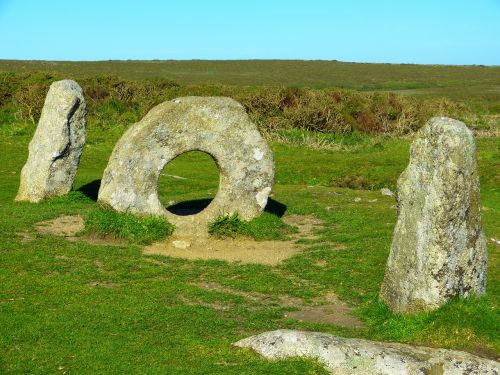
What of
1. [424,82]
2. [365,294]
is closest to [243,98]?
[365,294]

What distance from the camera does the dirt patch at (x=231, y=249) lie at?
62.5 ft

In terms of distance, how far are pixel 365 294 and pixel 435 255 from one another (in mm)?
3092

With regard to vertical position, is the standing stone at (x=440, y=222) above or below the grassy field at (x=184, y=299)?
above

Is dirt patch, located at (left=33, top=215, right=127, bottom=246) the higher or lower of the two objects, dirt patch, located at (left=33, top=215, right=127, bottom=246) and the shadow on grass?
the lower

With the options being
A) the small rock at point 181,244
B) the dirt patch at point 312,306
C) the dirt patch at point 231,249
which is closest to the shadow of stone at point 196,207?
the dirt patch at point 231,249

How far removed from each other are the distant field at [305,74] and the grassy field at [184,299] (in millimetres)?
69264

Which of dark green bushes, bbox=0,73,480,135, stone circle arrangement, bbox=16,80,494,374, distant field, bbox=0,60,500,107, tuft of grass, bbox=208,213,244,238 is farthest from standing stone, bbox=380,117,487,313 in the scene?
distant field, bbox=0,60,500,107

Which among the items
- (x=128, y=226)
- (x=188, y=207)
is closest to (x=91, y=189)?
(x=188, y=207)

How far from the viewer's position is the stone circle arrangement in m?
12.7

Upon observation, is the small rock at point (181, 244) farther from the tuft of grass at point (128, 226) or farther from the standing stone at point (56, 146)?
the standing stone at point (56, 146)

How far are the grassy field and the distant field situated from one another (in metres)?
69.3

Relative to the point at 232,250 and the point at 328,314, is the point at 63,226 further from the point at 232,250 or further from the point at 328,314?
the point at 328,314

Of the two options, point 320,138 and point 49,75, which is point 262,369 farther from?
point 49,75

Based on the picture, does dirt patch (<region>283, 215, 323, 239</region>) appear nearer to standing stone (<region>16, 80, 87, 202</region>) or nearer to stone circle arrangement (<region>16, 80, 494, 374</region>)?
stone circle arrangement (<region>16, 80, 494, 374</region>)
